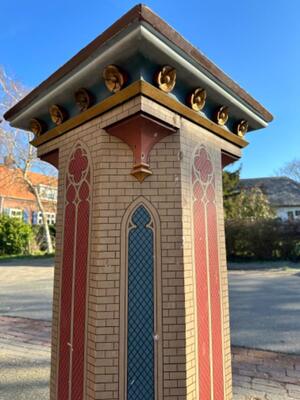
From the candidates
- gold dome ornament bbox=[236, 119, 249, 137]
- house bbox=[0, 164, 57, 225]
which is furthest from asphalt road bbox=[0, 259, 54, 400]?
house bbox=[0, 164, 57, 225]

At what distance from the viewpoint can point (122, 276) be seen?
238cm

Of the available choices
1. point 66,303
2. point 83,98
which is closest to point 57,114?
point 83,98

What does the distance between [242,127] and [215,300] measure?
5.69ft

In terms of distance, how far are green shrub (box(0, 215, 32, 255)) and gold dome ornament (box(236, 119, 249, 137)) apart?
21467 millimetres

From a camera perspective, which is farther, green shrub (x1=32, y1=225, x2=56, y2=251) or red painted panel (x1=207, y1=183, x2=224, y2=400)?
green shrub (x1=32, y1=225, x2=56, y2=251)

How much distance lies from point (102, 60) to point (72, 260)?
158 centimetres

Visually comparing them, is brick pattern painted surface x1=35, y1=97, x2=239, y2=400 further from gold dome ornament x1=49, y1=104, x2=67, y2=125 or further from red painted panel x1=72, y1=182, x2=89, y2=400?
A: gold dome ornament x1=49, y1=104, x2=67, y2=125

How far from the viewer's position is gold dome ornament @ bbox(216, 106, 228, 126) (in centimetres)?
295

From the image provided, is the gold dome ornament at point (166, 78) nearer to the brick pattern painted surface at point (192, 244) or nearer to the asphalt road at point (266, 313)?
the brick pattern painted surface at point (192, 244)

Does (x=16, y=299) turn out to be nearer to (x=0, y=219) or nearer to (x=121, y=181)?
(x=121, y=181)

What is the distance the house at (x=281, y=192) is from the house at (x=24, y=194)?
16.5 metres

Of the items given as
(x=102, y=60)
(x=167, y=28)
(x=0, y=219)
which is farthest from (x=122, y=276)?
(x=0, y=219)

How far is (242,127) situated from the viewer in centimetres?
334

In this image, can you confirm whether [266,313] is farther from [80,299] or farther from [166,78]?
[166,78]
